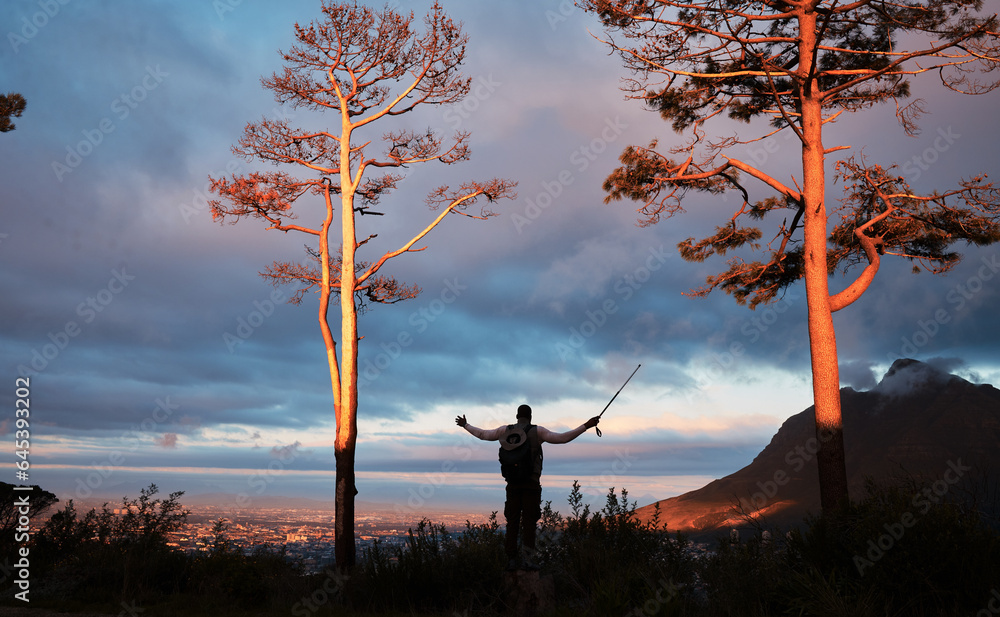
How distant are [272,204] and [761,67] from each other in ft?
39.0

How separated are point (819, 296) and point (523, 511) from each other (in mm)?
8100

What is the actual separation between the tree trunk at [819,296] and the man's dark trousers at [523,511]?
5.88 metres

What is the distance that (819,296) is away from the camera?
524 inches

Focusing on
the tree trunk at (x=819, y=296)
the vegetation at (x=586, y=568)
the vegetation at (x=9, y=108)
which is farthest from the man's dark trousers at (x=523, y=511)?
the vegetation at (x=9, y=108)

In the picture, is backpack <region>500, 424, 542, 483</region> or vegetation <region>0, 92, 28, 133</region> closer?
backpack <region>500, 424, 542, 483</region>

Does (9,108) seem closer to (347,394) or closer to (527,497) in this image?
(347,394)

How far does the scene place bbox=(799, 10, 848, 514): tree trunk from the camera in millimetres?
12391

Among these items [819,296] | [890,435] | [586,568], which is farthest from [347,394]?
[890,435]

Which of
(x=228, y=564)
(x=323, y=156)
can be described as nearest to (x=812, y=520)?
(x=228, y=564)

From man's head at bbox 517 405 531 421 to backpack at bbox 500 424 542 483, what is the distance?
166mm

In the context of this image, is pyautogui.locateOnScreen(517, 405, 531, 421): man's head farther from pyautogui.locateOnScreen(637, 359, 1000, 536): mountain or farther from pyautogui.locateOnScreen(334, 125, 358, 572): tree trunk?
pyautogui.locateOnScreen(637, 359, 1000, 536): mountain

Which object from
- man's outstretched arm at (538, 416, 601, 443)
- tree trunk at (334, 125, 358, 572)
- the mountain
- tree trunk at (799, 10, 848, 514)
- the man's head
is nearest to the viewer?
man's outstretched arm at (538, 416, 601, 443)

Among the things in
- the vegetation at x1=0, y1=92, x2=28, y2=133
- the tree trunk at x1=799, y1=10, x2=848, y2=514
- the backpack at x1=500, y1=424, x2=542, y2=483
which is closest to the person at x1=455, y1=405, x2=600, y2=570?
the backpack at x1=500, y1=424, x2=542, y2=483

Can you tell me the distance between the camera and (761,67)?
49.2ft
